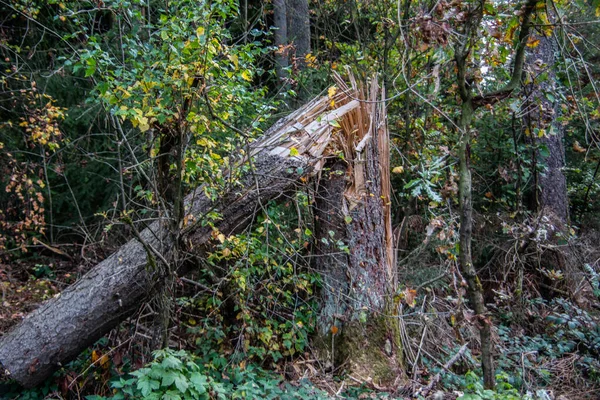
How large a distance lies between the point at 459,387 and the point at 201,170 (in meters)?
2.93

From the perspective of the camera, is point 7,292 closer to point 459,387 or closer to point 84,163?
point 84,163

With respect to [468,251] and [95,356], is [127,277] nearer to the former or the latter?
[95,356]

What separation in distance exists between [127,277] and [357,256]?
2.10 m

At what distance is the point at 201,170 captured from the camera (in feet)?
11.1

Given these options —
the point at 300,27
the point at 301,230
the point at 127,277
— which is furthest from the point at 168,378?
the point at 300,27

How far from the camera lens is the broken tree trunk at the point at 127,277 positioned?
11.5ft

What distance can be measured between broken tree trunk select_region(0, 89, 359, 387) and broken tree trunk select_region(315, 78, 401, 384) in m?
0.35

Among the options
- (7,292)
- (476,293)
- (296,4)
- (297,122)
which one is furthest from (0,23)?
(476,293)

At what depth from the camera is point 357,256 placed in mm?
4328

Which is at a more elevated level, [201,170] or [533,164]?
[201,170]

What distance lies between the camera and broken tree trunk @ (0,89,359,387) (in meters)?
3.52

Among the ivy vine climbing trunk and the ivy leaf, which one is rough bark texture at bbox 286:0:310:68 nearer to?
the ivy vine climbing trunk

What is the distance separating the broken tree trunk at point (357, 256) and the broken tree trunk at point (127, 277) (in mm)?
348

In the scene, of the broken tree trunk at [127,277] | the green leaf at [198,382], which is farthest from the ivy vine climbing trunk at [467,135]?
the green leaf at [198,382]
